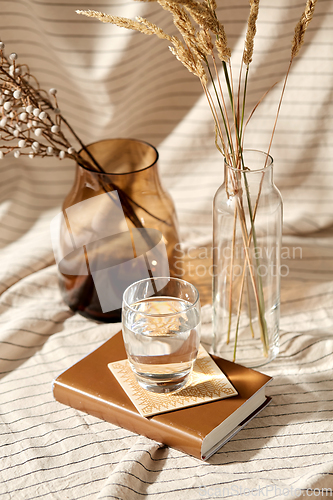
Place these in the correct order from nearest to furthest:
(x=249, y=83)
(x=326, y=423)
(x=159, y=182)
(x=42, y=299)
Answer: (x=326, y=423)
(x=159, y=182)
(x=42, y=299)
(x=249, y=83)

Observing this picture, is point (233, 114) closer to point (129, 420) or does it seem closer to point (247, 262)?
point (247, 262)

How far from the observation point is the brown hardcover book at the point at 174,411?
2.20 ft

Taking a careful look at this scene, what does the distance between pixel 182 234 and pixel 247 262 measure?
1.45ft

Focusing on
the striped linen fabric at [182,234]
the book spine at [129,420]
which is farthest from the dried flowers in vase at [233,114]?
the book spine at [129,420]

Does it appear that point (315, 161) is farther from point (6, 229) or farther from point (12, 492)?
point (12, 492)

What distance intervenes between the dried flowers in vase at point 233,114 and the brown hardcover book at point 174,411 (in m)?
0.12

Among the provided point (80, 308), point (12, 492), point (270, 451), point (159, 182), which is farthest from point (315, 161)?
point (12, 492)

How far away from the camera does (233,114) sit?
667 mm

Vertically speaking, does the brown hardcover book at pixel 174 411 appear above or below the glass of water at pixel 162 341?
below

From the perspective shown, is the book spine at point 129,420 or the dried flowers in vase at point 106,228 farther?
the dried flowers in vase at point 106,228

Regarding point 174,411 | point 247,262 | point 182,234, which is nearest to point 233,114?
point 247,262

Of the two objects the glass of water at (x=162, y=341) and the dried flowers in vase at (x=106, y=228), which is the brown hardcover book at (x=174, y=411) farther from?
the dried flowers in vase at (x=106, y=228)

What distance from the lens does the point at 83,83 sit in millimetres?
1269

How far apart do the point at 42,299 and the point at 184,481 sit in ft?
1.64
